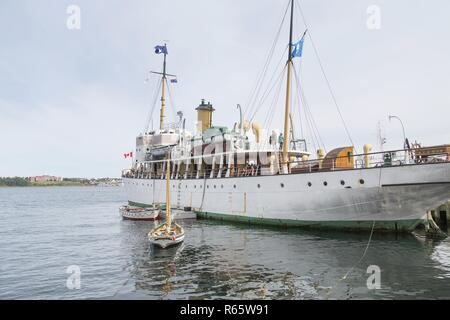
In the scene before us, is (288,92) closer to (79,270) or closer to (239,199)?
(239,199)

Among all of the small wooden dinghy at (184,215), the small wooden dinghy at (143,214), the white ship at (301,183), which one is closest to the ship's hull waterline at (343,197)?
the white ship at (301,183)

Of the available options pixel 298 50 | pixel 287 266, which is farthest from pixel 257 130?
pixel 287 266

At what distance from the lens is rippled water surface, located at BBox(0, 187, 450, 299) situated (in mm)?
11391

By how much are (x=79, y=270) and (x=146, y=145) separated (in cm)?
3456

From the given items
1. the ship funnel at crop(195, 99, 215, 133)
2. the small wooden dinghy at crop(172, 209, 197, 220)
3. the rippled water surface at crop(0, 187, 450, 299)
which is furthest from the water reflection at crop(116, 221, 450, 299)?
the ship funnel at crop(195, 99, 215, 133)

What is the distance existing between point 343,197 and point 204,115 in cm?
2573

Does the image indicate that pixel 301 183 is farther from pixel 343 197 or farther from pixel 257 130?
pixel 257 130

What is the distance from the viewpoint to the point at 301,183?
73.4 ft

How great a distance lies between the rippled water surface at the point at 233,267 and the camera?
11.4 m

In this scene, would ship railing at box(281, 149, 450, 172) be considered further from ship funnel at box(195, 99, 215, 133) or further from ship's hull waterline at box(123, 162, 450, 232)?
ship funnel at box(195, 99, 215, 133)

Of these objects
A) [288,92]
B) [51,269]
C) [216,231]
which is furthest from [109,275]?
[288,92]

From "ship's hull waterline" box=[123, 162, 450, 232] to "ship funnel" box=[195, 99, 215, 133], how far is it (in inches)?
582

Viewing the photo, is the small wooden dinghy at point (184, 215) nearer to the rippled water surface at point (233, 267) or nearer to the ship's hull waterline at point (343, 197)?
the ship's hull waterline at point (343, 197)

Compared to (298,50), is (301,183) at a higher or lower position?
lower
